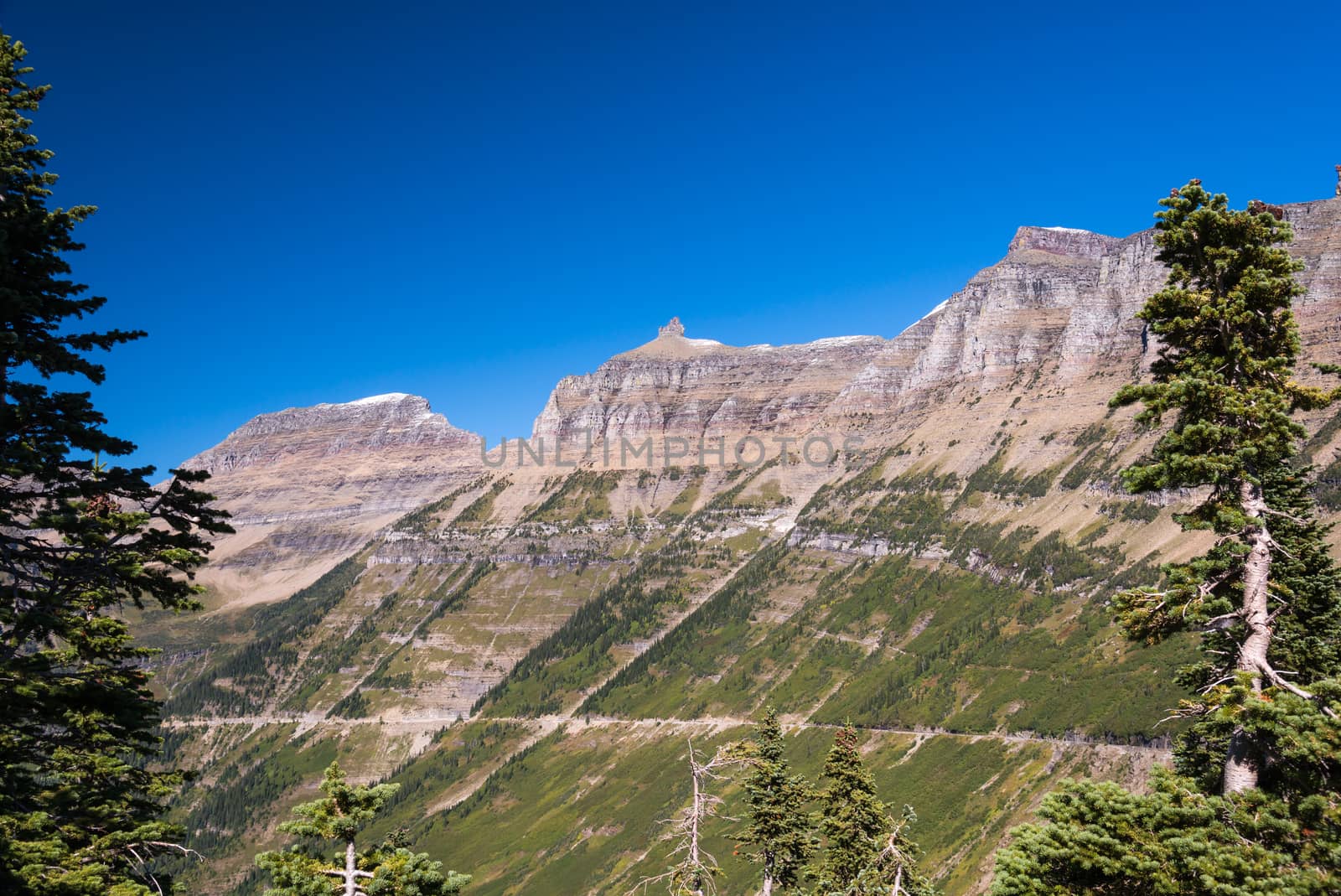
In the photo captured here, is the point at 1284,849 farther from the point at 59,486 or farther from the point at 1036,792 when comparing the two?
the point at 1036,792

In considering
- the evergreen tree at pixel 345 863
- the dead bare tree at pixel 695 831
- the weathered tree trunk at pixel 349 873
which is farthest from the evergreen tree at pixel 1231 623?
the weathered tree trunk at pixel 349 873

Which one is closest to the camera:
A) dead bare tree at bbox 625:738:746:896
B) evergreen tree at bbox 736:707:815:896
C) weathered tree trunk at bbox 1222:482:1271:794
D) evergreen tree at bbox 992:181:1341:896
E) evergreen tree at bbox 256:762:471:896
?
evergreen tree at bbox 992:181:1341:896

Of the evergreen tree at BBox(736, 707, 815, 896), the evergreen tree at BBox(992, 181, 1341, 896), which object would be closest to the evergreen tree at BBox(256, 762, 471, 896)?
the evergreen tree at BBox(992, 181, 1341, 896)

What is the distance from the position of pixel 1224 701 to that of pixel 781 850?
2822 centimetres

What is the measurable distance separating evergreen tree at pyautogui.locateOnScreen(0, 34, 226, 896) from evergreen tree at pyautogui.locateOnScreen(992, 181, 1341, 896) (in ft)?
84.7

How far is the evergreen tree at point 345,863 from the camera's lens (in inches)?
773

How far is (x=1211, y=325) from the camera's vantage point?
23531 mm

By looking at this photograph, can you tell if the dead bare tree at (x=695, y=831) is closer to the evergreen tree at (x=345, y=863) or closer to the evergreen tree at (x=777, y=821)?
the evergreen tree at (x=345, y=863)

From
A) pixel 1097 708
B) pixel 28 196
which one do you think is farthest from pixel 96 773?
pixel 1097 708

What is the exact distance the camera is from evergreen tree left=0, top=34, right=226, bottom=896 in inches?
815

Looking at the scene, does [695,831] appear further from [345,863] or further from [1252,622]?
[1252,622]

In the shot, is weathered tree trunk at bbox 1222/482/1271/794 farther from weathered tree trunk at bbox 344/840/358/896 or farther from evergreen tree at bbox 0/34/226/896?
evergreen tree at bbox 0/34/226/896

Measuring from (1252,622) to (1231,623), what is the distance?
497 millimetres

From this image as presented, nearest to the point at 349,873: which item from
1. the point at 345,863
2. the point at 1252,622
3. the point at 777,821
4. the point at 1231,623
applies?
the point at 345,863
